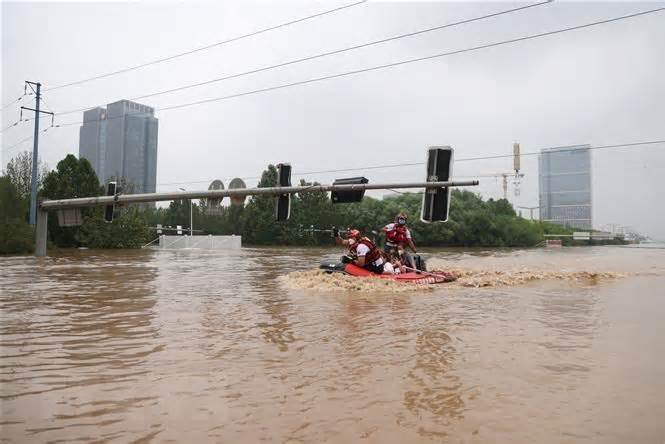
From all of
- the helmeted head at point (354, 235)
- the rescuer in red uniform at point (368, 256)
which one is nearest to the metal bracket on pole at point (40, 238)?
the helmeted head at point (354, 235)

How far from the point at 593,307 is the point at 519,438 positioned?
6894 mm

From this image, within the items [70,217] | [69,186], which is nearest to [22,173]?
[69,186]

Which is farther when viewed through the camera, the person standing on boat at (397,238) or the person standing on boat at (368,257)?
the person standing on boat at (397,238)

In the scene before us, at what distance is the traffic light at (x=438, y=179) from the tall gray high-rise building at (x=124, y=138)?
23759 mm

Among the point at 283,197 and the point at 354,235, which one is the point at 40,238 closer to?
the point at 283,197

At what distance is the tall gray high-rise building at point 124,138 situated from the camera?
31281 millimetres

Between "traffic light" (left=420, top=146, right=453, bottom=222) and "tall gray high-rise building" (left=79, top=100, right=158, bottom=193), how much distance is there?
23759mm

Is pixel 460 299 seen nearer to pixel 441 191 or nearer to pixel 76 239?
pixel 441 191

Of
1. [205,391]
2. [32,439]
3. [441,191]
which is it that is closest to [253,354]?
[205,391]

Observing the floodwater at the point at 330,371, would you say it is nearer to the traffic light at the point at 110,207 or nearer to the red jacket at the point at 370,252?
the red jacket at the point at 370,252

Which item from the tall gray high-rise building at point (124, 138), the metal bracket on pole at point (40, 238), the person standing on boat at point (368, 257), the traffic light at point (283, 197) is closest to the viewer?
the person standing on boat at point (368, 257)

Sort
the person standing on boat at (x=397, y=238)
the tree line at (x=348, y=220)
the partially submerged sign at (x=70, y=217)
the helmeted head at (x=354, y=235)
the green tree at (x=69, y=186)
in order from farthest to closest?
1. the tree line at (x=348, y=220)
2. the green tree at (x=69, y=186)
3. the partially submerged sign at (x=70, y=217)
4. the person standing on boat at (x=397, y=238)
5. the helmeted head at (x=354, y=235)

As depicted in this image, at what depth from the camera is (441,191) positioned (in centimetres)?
1260

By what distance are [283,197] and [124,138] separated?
22281 millimetres
